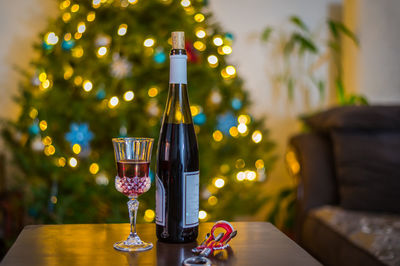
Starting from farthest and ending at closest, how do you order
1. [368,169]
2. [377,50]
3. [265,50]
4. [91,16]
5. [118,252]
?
[265,50] < [377,50] < [91,16] < [368,169] < [118,252]

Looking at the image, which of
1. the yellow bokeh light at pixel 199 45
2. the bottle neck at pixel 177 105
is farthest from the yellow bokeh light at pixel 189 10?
the bottle neck at pixel 177 105

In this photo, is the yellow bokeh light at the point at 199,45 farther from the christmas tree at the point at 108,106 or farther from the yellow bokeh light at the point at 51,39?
the yellow bokeh light at the point at 51,39

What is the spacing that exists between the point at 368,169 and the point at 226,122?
674 millimetres

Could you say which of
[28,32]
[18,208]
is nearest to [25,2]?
[28,32]

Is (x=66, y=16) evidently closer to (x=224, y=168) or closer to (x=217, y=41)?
(x=217, y=41)

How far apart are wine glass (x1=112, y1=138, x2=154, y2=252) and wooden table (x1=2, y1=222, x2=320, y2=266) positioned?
33mm

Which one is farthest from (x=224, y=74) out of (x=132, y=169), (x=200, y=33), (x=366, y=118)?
(x=132, y=169)

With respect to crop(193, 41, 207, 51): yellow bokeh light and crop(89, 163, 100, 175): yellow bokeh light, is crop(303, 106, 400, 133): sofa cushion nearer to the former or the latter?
crop(193, 41, 207, 51): yellow bokeh light

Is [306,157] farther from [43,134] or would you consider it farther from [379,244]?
[43,134]

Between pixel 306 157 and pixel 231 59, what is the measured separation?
3.32 ft

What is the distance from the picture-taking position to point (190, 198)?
87 centimetres

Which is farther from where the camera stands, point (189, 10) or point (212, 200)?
point (212, 200)

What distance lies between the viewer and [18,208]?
2.24 meters

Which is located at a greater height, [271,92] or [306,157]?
[271,92]
